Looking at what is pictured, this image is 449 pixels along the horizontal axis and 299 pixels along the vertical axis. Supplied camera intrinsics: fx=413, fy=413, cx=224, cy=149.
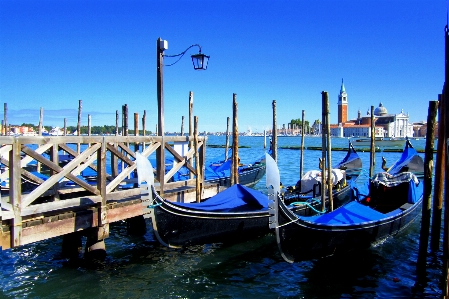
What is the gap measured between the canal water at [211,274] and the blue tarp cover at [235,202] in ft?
2.30

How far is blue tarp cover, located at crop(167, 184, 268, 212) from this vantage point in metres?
6.77

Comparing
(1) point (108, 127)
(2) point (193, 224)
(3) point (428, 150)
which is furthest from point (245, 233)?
(1) point (108, 127)

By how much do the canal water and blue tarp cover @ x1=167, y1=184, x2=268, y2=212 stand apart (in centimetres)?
70

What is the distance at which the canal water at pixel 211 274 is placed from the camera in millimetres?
5289

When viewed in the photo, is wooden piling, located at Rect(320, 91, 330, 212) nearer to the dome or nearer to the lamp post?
the lamp post

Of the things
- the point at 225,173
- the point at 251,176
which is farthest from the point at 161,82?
the point at 251,176

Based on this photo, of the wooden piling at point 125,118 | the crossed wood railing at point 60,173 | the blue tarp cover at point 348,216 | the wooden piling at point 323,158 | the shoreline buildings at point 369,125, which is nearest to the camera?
the crossed wood railing at point 60,173

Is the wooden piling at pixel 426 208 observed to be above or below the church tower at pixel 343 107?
below

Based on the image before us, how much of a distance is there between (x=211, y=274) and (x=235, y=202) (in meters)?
1.51

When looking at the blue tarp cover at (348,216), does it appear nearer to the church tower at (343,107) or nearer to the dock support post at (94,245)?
the dock support post at (94,245)

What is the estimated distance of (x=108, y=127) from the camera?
332 feet

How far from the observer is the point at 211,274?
5.94 m

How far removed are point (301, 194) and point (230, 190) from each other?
266 centimetres

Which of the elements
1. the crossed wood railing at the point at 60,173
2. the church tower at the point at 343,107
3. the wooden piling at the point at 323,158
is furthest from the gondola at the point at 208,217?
the church tower at the point at 343,107
